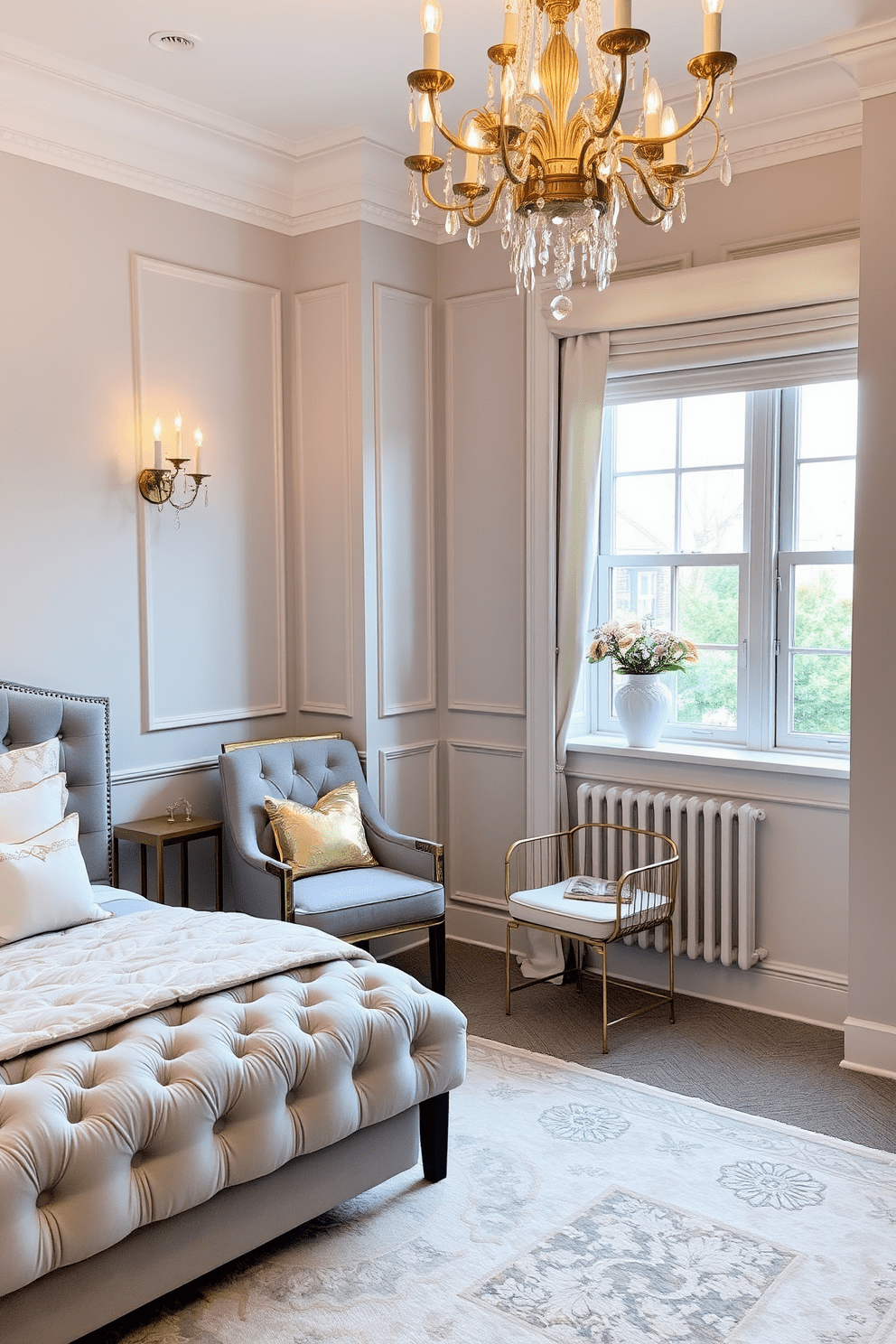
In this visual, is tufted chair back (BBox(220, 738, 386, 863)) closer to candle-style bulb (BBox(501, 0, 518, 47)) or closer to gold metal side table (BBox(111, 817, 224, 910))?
gold metal side table (BBox(111, 817, 224, 910))

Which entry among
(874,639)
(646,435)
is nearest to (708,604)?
(646,435)

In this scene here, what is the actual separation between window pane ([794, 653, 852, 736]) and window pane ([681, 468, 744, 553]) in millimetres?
522

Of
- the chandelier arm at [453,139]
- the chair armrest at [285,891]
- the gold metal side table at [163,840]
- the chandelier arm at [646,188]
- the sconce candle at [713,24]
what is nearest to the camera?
the sconce candle at [713,24]

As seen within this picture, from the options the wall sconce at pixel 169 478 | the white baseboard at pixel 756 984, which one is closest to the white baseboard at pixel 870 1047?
the white baseboard at pixel 756 984

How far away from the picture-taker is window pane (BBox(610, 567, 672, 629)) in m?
4.52

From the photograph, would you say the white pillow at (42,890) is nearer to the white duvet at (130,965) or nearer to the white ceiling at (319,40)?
the white duvet at (130,965)

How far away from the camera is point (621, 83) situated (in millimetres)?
2027

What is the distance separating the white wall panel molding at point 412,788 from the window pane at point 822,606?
1.62m

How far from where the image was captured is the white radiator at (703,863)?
13.4 feet

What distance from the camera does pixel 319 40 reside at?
11.6 feet

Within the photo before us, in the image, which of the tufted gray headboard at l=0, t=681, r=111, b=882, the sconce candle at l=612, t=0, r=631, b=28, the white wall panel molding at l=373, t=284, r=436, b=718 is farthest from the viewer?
the white wall panel molding at l=373, t=284, r=436, b=718

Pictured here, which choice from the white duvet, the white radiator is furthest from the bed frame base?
the white radiator

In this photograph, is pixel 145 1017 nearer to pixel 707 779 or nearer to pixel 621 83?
pixel 621 83

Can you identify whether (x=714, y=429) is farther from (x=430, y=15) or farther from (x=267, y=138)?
(x=430, y=15)
